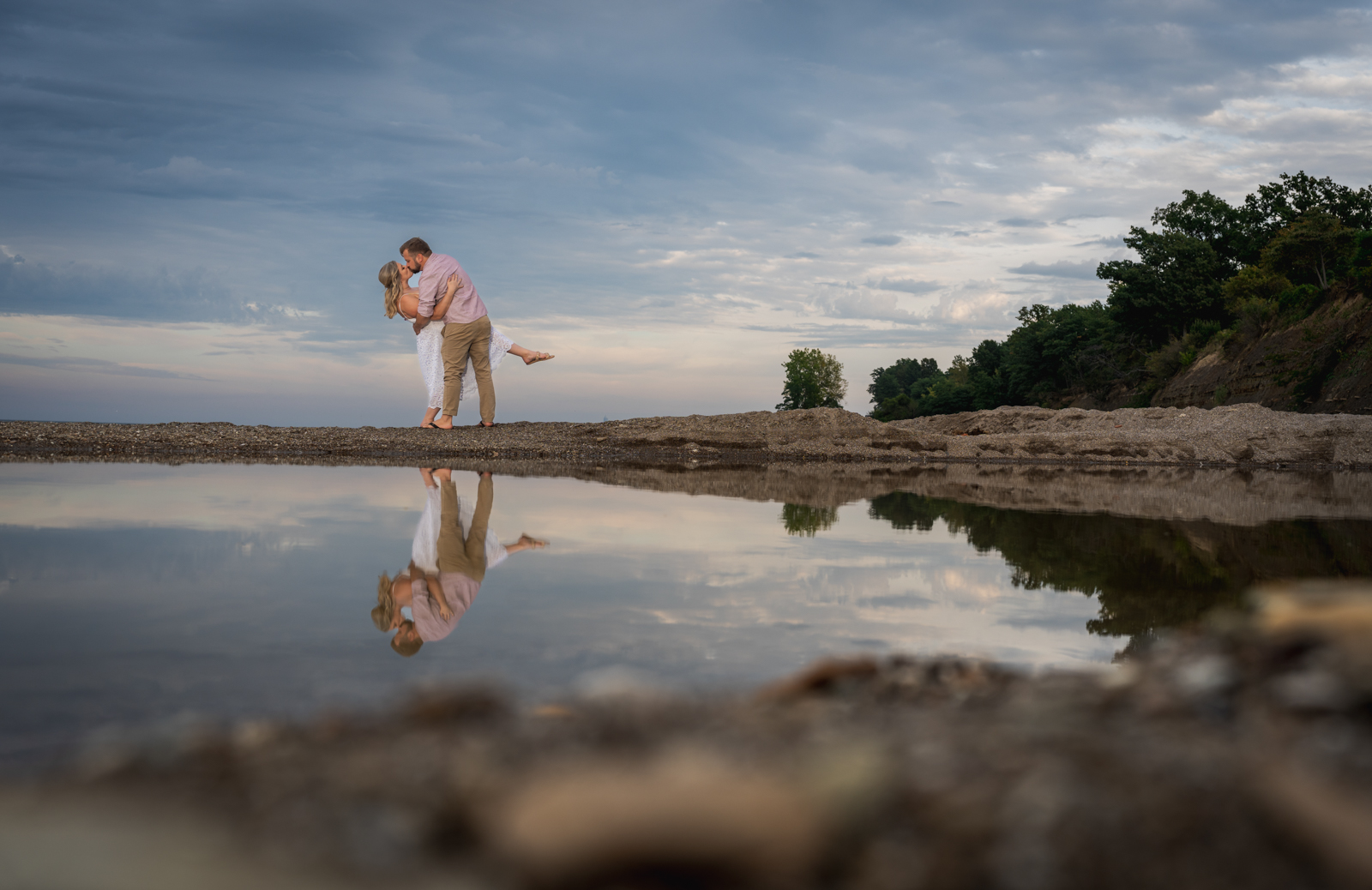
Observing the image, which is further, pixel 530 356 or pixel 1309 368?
pixel 1309 368

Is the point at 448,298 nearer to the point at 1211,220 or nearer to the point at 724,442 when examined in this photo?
the point at 724,442

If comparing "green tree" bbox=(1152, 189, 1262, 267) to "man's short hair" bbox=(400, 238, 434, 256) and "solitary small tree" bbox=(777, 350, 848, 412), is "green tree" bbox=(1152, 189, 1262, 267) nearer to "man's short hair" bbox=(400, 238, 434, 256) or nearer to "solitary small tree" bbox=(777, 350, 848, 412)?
"solitary small tree" bbox=(777, 350, 848, 412)

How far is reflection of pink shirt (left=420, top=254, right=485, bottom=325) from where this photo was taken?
15.5 metres

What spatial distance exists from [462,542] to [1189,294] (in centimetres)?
4870

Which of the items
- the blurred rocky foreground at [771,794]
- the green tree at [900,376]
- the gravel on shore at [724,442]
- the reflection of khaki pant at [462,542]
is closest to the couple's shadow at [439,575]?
the reflection of khaki pant at [462,542]

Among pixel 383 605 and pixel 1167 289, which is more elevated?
pixel 1167 289

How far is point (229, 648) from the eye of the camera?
291cm

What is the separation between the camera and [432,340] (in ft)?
52.7

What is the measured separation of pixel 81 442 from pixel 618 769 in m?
15.1

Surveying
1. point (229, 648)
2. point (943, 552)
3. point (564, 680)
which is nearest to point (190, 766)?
point (564, 680)

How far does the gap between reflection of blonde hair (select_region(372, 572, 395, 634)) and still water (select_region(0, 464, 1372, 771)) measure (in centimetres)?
3

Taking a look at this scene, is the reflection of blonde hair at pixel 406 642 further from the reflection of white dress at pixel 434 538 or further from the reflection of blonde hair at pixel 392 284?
the reflection of blonde hair at pixel 392 284

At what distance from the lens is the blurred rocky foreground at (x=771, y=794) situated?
1342 millimetres

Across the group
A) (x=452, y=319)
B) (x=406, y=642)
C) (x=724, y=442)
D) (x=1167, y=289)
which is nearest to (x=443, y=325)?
(x=452, y=319)
